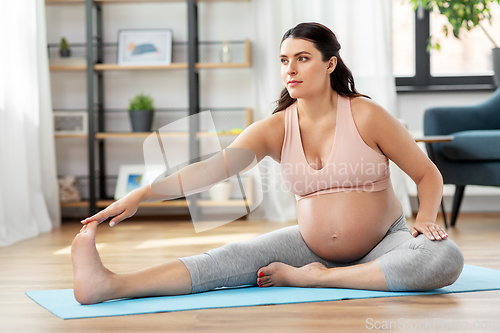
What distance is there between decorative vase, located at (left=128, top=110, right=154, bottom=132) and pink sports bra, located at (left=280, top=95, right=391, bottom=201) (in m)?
2.11

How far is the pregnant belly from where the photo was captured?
4.55 feet

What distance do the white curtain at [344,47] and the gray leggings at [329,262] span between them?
76.0 inches

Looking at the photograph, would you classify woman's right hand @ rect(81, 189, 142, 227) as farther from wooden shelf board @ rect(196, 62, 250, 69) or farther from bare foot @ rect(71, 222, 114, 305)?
wooden shelf board @ rect(196, 62, 250, 69)

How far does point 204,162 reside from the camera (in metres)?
1.45

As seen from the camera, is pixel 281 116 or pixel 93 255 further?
pixel 281 116

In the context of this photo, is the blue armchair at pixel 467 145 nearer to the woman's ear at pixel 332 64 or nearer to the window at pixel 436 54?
the window at pixel 436 54

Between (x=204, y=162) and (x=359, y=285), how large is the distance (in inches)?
20.4

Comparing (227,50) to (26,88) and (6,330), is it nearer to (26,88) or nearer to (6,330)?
(26,88)

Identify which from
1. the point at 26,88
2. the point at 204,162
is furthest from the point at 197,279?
the point at 26,88

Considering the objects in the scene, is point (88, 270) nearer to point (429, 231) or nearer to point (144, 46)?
point (429, 231)

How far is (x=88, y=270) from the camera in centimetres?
121

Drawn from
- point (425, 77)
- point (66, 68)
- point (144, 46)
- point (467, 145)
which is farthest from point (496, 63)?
point (66, 68)

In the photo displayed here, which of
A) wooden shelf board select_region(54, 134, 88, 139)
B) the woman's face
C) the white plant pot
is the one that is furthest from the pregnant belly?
wooden shelf board select_region(54, 134, 88, 139)

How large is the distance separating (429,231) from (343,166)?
264mm
